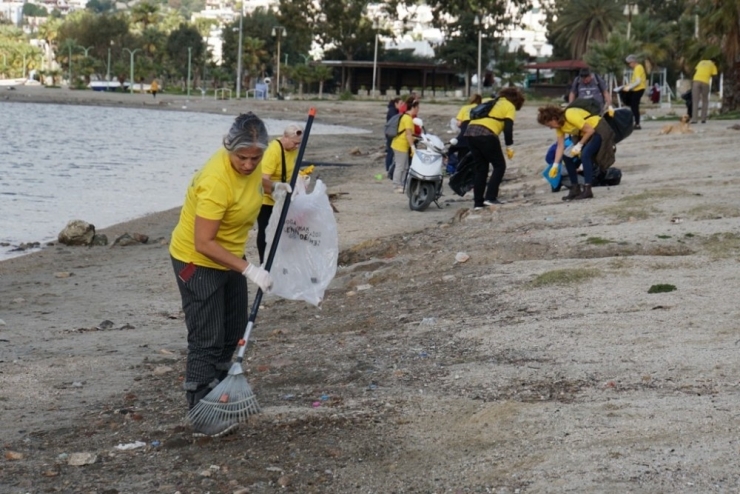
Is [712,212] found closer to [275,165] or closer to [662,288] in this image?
[662,288]

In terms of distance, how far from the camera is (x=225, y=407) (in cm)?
559

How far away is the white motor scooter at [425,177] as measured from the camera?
1476 cm

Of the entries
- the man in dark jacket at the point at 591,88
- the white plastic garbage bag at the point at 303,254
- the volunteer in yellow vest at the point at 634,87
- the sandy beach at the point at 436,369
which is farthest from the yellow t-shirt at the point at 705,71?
the white plastic garbage bag at the point at 303,254

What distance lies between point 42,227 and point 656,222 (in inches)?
404

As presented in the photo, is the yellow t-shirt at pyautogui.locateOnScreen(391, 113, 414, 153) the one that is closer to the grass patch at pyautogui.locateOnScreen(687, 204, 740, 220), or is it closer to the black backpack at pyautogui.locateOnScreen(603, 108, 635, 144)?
the black backpack at pyautogui.locateOnScreen(603, 108, 635, 144)

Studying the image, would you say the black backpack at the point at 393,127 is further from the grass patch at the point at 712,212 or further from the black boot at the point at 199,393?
the black boot at the point at 199,393

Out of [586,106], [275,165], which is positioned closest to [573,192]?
[586,106]

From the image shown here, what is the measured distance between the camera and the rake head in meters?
5.57

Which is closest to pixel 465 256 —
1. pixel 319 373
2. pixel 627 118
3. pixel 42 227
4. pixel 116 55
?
pixel 319 373

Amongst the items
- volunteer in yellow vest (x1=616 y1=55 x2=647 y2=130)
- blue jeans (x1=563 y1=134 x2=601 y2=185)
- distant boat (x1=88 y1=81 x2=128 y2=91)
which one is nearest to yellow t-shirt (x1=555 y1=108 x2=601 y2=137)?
blue jeans (x1=563 y1=134 x2=601 y2=185)

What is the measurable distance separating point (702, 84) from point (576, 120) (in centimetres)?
1151

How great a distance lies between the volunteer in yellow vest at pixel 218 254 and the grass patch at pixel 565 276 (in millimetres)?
3200

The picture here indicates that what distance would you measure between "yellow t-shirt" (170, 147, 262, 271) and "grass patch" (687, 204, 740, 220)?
22.0ft

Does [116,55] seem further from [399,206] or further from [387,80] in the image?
[399,206]
